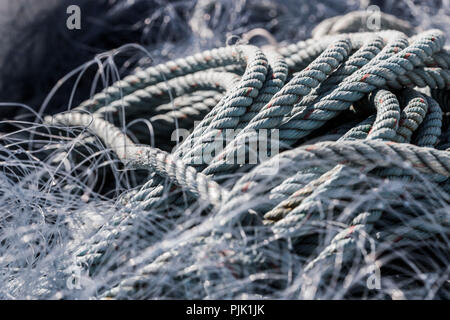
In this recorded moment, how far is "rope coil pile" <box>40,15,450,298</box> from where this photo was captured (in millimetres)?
1207

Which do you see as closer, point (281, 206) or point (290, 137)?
point (281, 206)

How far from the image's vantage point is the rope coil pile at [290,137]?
1.21 meters

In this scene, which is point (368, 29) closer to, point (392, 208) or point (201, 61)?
point (201, 61)

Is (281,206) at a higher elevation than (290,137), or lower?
lower

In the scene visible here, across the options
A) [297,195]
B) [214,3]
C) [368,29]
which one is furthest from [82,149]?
[214,3]

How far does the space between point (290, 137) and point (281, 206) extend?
23cm

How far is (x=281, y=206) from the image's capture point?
1.27m

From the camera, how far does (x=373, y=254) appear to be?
3.79 ft

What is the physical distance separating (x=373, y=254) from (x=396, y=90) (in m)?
0.58

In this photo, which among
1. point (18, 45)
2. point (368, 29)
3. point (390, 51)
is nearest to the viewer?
point (390, 51)

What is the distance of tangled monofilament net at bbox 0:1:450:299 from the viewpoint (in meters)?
1.17

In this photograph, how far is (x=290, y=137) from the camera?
143 cm

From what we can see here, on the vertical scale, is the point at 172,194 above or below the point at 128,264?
above

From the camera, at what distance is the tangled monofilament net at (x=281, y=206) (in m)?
1.17
